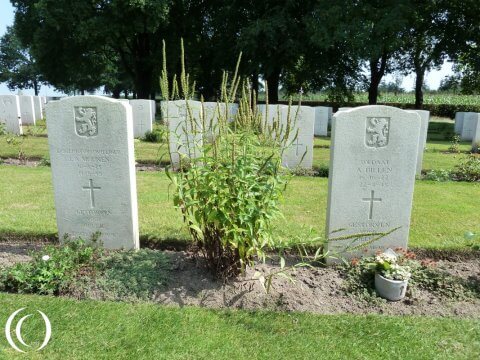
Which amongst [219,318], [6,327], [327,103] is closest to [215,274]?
[219,318]

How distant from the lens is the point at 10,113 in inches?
602

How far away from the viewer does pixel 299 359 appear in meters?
2.96

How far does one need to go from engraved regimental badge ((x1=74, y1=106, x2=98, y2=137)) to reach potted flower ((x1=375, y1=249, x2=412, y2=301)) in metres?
3.37

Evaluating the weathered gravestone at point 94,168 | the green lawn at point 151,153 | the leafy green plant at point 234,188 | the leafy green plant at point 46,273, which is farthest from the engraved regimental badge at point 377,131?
the green lawn at point 151,153

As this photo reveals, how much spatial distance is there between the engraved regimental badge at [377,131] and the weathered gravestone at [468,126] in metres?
15.6

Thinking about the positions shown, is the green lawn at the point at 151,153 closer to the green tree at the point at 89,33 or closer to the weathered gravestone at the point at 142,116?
the weathered gravestone at the point at 142,116

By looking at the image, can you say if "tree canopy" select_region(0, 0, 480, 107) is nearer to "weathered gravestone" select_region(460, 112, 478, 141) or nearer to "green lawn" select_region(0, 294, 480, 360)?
"weathered gravestone" select_region(460, 112, 478, 141)

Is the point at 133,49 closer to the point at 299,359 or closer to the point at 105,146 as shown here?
the point at 105,146

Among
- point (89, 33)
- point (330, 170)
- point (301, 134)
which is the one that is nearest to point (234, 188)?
point (330, 170)

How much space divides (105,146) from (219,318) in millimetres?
2299

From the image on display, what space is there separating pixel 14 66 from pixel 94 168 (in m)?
77.3

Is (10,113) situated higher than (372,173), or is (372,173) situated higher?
(10,113)

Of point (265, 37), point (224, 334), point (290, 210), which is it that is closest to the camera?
point (224, 334)

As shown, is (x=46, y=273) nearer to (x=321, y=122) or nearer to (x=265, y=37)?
(x=321, y=122)
